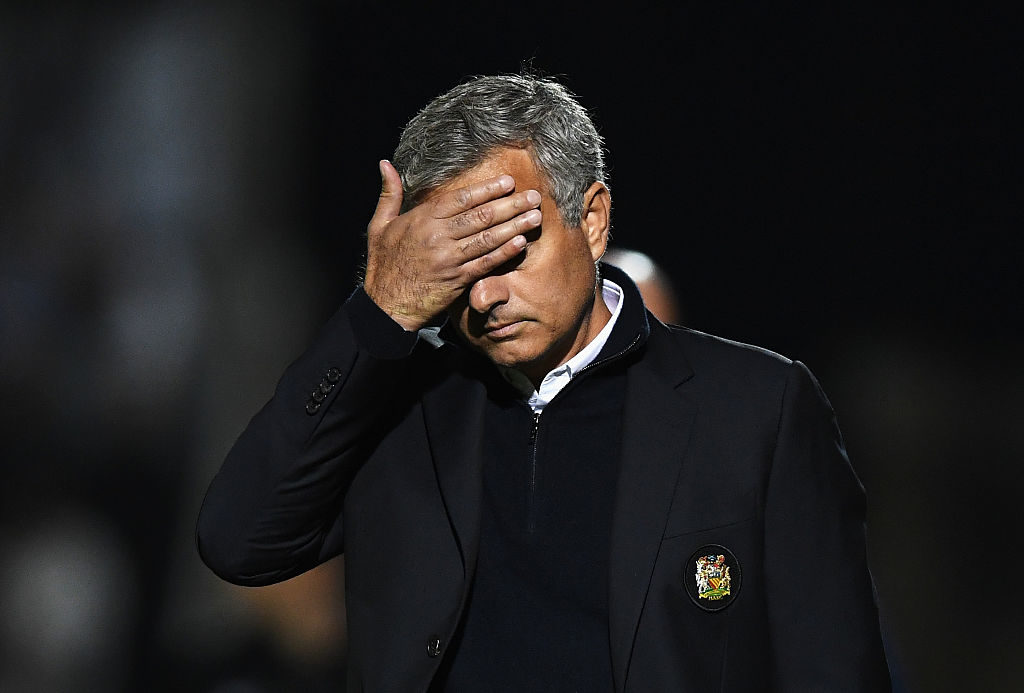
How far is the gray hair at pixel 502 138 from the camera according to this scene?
158 cm

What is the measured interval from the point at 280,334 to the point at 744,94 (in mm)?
1447

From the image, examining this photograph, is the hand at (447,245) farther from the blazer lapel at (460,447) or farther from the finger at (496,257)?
the blazer lapel at (460,447)

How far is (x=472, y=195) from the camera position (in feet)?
4.94

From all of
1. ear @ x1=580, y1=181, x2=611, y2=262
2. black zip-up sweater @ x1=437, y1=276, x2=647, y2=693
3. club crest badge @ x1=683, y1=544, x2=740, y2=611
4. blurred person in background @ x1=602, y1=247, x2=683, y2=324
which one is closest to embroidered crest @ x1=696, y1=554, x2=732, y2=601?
club crest badge @ x1=683, y1=544, x2=740, y2=611

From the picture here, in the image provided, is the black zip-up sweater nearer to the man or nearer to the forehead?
the man

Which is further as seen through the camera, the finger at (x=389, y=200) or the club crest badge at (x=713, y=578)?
the finger at (x=389, y=200)

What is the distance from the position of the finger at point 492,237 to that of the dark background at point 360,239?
5.49 ft

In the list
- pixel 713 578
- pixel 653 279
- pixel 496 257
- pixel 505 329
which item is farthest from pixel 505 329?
pixel 653 279

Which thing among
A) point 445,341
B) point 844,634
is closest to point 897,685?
point 844,634

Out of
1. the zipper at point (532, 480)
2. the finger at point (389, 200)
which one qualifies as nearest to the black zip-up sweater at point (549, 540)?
the zipper at point (532, 480)

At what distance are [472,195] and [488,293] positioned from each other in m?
0.13

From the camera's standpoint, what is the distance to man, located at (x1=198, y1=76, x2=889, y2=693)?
58.8 inches

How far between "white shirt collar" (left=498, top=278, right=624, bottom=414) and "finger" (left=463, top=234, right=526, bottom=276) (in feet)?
0.66

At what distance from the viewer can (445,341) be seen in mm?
1802
